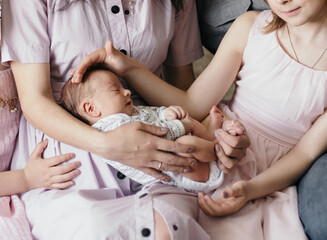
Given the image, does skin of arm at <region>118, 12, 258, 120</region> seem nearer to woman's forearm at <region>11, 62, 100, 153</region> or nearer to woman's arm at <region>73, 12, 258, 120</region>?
woman's arm at <region>73, 12, 258, 120</region>

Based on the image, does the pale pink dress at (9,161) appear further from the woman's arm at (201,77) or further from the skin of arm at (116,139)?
the woman's arm at (201,77)

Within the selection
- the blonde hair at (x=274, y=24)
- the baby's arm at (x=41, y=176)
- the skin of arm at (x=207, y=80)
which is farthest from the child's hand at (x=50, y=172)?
the blonde hair at (x=274, y=24)

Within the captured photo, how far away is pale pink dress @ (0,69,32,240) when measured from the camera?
1.17 metres

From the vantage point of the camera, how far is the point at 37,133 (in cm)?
140

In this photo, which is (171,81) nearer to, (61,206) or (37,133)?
(37,133)

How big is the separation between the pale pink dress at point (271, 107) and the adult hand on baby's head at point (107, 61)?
0.39 meters

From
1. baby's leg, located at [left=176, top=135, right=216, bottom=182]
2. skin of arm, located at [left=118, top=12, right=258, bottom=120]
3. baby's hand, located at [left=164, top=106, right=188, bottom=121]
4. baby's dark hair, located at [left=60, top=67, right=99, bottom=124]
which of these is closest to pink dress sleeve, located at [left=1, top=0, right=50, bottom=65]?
baby's dark hair, located at [left=60, top=67, right=99, bottom=124]

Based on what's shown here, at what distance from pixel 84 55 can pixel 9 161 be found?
0.41m

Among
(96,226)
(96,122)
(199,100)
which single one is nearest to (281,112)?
(199,100)

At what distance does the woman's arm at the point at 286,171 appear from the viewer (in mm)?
1226

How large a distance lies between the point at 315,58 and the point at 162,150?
553mm

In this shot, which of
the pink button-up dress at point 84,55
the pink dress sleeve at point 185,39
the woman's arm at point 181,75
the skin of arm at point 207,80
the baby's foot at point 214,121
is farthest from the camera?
the woman's arm at point 181,75

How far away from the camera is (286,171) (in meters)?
1.30

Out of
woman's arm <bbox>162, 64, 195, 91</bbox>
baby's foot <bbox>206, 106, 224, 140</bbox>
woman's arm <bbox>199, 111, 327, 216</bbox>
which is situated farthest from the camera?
woman's arm <bbox>162, 64, 195, 91</bbox>
